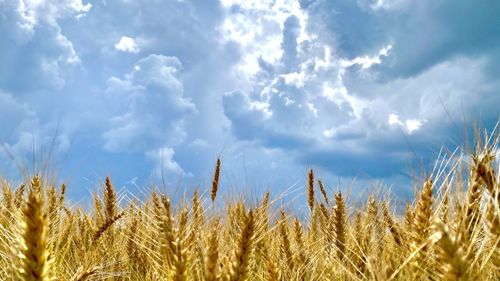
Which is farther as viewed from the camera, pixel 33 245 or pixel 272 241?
pixel 272 241

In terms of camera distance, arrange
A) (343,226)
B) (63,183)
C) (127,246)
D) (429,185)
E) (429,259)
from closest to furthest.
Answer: (429,259) → (429,185) → (343,226) → (127,246) → (63,183)

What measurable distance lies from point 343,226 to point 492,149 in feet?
5.09

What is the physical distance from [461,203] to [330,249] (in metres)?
2.06

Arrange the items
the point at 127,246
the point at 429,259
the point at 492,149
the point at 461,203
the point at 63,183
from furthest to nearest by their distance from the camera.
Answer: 1. the point at 63,183
2. the point at 127,246
3. the point at 492,149
4. the point at 429,259
5. the point at 461,203

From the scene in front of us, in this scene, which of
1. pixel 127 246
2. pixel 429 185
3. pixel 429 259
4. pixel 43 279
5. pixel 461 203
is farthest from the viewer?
pixel 127 246

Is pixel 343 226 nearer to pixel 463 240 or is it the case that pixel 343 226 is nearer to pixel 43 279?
pixel 463 240

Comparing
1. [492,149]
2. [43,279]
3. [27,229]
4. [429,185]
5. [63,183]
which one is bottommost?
[43,279]

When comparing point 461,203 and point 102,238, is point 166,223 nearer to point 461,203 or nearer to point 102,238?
point 461,203

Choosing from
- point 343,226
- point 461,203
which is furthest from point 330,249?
point 461,203

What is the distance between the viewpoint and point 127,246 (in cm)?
488

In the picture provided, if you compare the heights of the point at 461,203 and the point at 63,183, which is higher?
the point at 63,183

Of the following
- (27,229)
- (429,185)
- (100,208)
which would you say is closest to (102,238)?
(100,208)

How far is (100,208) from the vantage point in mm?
5762

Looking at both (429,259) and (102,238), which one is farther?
(102,238)
